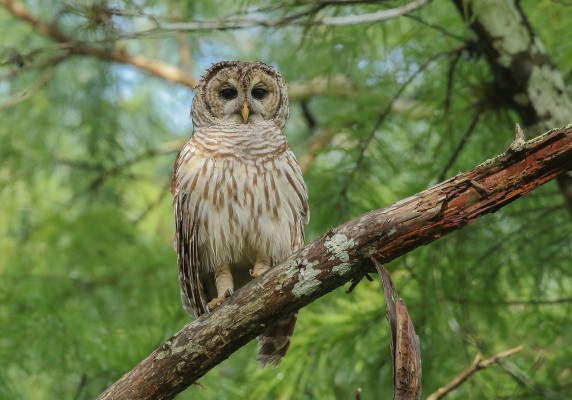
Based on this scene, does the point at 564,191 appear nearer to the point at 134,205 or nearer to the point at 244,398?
the point at 244,398

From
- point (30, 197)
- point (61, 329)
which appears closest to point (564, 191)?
point (61, 329)

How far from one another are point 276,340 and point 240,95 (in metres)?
1.24

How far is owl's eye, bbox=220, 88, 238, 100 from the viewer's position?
4906 mm

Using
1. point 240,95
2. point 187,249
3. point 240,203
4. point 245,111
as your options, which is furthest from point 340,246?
point 240,95

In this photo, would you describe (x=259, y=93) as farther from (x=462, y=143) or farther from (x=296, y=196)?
(x=462, y=143)

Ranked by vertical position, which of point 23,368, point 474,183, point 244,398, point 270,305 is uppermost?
point 474,183

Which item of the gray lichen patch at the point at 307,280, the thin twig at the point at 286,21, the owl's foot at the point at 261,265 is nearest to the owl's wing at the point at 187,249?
the owl's foot at the point at 261,265

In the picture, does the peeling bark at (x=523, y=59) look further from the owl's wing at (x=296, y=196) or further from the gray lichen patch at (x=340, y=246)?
the gray lichen patch at (x=340, y=246)

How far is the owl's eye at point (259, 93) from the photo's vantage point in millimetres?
4910

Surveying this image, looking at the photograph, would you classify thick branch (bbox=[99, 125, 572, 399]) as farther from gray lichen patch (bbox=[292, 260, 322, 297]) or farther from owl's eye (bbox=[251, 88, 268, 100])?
owl's eye (bbox=[251, 88, 268, 100])

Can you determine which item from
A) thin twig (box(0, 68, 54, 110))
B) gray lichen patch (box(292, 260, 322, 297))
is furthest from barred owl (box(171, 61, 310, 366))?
thin twig (box(0, 68, 54, 110))

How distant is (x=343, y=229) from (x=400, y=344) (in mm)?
468

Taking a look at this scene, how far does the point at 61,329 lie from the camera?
6082 millimetres

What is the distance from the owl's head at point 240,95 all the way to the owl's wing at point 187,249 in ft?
1.23
